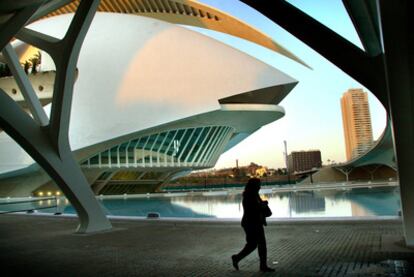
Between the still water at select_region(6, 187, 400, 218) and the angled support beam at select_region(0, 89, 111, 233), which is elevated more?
the angled support beam at select_region(0, 89, 111, 233)

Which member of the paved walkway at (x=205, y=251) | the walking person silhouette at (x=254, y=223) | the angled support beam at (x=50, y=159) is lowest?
the paved walkway at (x=205, y=251)

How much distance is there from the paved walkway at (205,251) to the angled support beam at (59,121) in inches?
54.5

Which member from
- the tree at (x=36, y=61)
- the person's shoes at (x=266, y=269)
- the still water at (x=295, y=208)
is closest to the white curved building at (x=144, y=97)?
the tree at (x=36, y=61)

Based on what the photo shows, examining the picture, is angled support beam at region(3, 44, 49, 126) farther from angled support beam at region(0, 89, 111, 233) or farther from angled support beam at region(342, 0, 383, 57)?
angled support beam at region(342, 0, 383, 57)

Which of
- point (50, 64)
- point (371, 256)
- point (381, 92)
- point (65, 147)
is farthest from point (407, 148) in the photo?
point (50, 64)

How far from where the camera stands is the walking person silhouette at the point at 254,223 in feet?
15.7

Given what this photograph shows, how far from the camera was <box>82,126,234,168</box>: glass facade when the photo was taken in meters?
29.9

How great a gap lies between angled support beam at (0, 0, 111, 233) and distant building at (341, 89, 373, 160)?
8645 cm

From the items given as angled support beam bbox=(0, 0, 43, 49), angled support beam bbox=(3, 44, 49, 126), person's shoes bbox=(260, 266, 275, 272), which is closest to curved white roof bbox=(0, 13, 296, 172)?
angled support beam bbox=(3, 44, 49, 126)

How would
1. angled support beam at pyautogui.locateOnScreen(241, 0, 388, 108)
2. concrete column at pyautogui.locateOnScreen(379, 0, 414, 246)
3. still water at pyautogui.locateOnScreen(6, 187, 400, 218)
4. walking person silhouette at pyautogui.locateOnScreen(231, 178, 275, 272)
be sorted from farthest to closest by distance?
1. still water at pyautogui.locateOnScreen(6, 187, 400, 218)
2. angled support beam at pyautogui.locateOnScreen(241, 0, 388, 108)
3. walking person silhouette at pyautogui.locateOnScreen(231, 178, 275, 272)
4. concrete column at pyautogui.locateOnScreen(379, 0, 414, 246)

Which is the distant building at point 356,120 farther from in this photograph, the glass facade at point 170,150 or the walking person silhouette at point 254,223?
the walking person silhouette at point 254,223

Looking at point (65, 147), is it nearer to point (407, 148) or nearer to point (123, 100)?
point (407, 148)

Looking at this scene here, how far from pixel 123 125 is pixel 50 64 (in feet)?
29.1

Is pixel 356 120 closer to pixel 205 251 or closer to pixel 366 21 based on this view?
pixel 366 21
